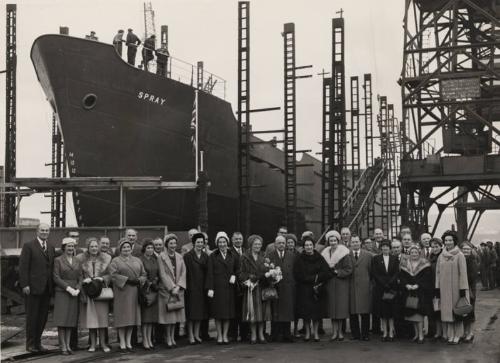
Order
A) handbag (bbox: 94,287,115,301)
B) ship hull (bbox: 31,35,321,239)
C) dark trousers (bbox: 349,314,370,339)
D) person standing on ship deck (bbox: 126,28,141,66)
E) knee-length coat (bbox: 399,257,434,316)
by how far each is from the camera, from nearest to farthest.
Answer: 1. handbag (bbox: 94,287,115,301)
2. knee-length coat (bbox: 399,257,434,316)
3. dark trousers (bbox: 349,314,370,339)
4. ship hull (bbox: 31,35,321,239)
5. person standing on ship deck (bbox: 126,28,141,66)

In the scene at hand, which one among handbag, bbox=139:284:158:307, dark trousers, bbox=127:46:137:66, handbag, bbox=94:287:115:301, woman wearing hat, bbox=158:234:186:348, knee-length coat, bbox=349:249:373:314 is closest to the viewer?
handbag, bbox=94:287:115:301

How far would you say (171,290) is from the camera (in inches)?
325

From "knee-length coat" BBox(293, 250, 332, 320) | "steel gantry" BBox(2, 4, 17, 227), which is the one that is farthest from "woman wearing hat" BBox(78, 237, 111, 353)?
"steel gantry" BBox(2, 4, 17, 227)

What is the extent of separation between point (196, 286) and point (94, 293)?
1425 mm

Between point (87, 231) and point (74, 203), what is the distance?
4.35 m

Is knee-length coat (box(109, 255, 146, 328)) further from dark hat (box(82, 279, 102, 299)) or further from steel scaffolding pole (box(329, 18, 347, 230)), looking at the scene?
steel scaffolding pole (box(329, 18, 347, 230))

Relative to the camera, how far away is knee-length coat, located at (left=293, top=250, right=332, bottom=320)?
8.59 meters

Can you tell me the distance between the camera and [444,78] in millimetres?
19703

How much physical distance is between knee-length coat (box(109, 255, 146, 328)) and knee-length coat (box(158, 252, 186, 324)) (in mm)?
284

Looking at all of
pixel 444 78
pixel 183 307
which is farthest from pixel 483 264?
pixel 183 307

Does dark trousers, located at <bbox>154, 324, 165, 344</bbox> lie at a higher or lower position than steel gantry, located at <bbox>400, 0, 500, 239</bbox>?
lower

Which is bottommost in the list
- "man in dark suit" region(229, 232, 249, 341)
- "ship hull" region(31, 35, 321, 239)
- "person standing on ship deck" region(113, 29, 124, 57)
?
"man in dark suit" region(229, 232, 249, 341)

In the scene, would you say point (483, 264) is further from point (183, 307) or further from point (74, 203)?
point (183, 307)

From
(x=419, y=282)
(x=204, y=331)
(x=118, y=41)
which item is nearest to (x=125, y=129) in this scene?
(x=118, y=41)
